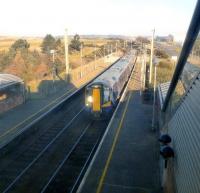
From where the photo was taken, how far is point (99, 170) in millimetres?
13312

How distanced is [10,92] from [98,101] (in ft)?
30.1

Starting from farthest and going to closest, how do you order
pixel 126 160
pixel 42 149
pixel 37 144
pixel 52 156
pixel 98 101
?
pixel 98 101 < pixel 37 144 < pixel 42 149 < pixel 52 156 < pixel 126 160

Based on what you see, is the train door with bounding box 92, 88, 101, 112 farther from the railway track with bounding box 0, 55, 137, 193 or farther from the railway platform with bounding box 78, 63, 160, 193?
the railway platform with bounding box 78, 63, 160, 193

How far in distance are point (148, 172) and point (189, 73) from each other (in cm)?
640

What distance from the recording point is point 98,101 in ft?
70.8

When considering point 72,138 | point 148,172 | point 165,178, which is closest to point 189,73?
point 165,178

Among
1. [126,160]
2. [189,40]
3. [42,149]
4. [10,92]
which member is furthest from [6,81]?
[189,40]

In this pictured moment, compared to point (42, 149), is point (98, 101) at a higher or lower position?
higher

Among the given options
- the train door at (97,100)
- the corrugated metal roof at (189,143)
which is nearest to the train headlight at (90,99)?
the train door at (97,100)

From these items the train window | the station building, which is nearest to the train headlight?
the train window

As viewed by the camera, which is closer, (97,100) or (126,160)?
(126,160)

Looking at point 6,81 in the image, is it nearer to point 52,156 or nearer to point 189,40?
point 52,156

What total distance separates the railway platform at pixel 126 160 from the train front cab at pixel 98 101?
1095 millimetres

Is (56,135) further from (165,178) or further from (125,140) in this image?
(165,178)
